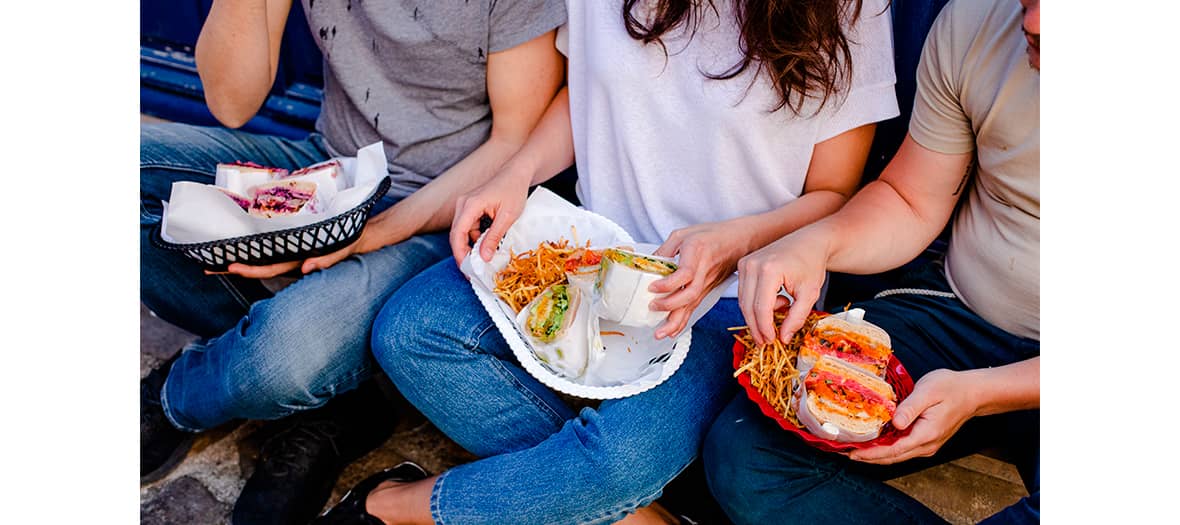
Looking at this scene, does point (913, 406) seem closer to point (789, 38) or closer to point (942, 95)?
point (942, 95)

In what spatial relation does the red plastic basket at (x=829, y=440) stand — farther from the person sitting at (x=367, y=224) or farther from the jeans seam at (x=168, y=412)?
the jeans seam at (x=168, y=412)

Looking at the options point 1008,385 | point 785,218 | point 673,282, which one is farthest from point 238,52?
point 1008,385

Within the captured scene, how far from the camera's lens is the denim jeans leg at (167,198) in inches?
79.2

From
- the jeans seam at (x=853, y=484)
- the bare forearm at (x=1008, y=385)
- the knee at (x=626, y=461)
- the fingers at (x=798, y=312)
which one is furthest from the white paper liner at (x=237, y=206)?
the bare forearm at (x=1008, y=385)

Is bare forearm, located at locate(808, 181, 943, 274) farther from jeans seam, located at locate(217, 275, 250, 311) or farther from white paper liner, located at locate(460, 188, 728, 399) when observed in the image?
jeans seam, located at locate(217, 275, 250, 311)

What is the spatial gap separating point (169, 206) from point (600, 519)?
1.02 m

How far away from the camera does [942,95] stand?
1581mm

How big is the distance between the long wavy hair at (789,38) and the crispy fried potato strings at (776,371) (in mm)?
470

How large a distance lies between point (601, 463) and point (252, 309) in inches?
33.0

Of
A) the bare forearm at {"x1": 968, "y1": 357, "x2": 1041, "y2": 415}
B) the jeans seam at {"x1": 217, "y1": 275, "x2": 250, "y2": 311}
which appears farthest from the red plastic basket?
the jeans seam at {"x1": 217, "y1": 275, "x2": 250, "y2": 311}

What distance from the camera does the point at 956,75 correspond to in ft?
5.07

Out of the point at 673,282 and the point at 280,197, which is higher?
the point at 673,282
